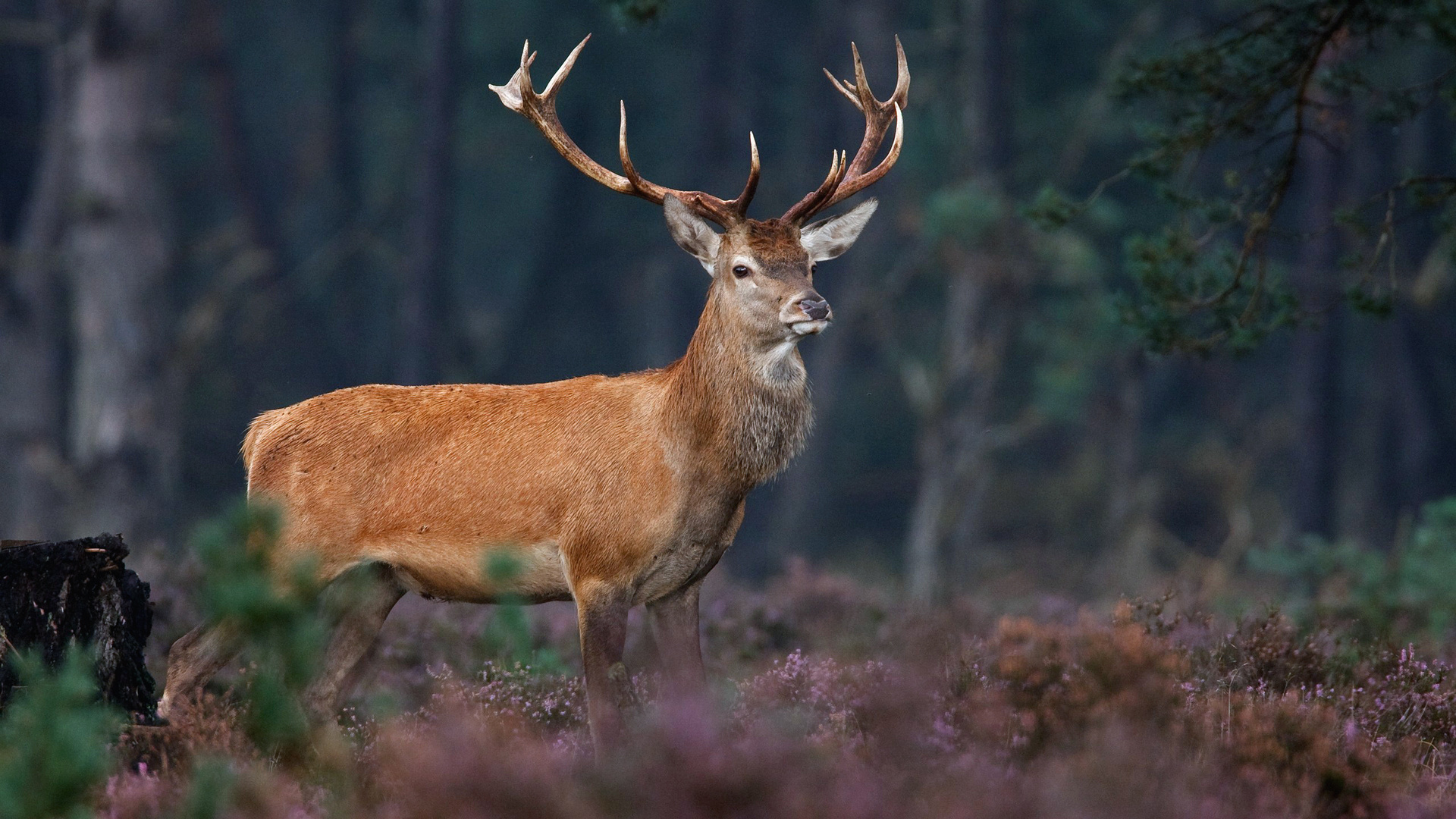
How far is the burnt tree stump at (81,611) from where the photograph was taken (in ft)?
18.6

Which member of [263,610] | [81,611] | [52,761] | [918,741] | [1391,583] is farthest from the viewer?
[1391,583]

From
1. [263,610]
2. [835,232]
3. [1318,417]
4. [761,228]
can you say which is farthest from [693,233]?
[1318,417]

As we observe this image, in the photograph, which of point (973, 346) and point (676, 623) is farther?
point (973, 346)

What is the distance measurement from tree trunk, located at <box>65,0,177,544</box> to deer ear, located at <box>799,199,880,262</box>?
10790 millimetres

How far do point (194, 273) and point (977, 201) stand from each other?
673 inches

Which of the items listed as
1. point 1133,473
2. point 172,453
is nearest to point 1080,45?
point 1133,473

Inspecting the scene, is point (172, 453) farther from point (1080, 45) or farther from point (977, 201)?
point (1080, 45)

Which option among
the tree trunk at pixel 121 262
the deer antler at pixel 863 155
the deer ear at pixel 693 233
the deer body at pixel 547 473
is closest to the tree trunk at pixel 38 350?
the tree trunk at pixel 121 262

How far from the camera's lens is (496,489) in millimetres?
6594

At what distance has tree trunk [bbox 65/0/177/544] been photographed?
52.6 ft

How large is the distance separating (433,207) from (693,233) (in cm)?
1568

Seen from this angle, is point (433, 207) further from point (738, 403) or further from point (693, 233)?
point (738, 403)

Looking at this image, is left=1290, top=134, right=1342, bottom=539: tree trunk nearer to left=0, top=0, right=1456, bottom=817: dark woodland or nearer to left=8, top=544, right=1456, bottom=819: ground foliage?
left=0, top=0, right=1456, bottom=817: dark woodland

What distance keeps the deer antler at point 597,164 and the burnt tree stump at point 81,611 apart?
8.49ft
